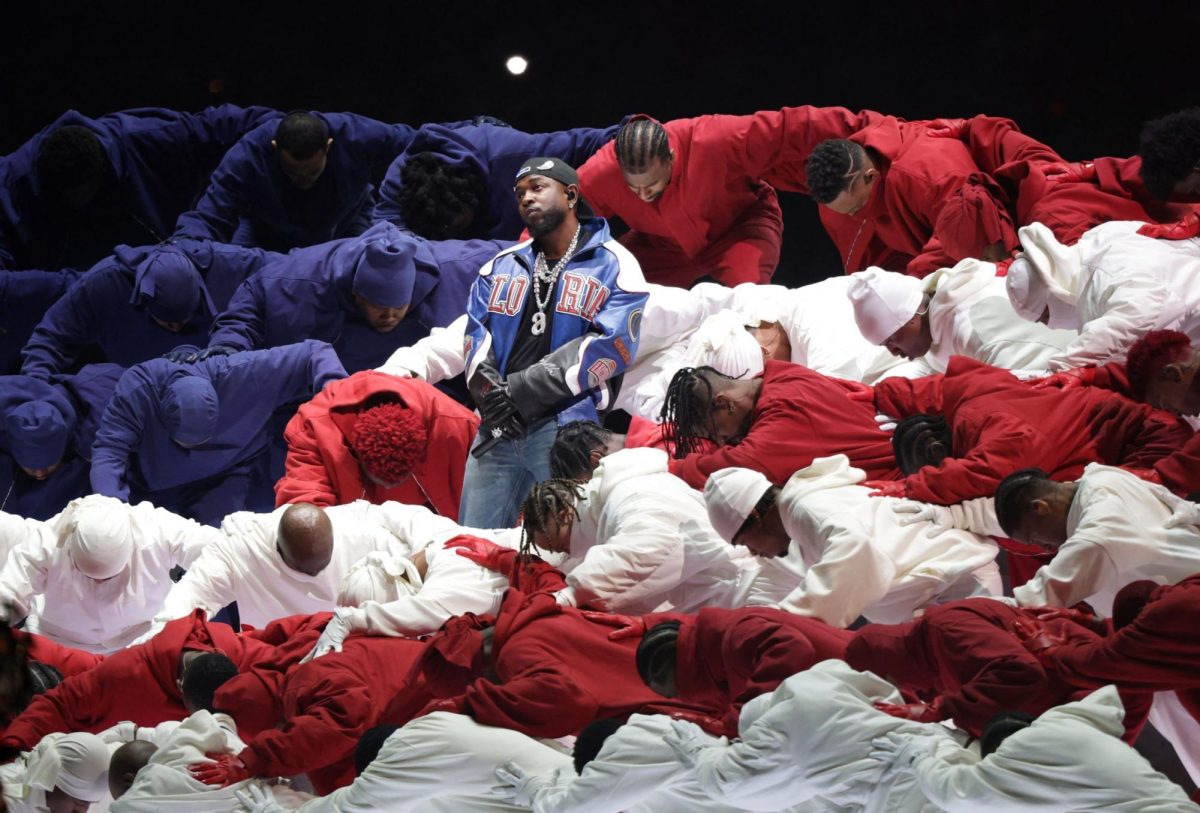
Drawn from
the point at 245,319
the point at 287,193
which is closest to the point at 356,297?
the point at 245,319

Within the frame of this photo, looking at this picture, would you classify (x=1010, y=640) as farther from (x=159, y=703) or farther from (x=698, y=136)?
(x=698, y=136)

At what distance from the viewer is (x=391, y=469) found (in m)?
5.64

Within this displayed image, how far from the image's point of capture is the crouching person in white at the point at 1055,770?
275cm

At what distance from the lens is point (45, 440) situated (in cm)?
626

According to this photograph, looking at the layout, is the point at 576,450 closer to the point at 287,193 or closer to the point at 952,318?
the point at 952,318

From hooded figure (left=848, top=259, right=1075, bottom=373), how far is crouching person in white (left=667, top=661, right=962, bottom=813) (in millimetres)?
1794

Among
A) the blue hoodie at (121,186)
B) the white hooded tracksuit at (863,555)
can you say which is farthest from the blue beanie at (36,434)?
the white hooded tracksuit at (863,555)

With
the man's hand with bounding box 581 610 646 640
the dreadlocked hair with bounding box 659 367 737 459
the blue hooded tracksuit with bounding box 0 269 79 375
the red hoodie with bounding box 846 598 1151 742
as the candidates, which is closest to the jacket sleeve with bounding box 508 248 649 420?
the dreadlocked hair with bounding box 659 367 737 459

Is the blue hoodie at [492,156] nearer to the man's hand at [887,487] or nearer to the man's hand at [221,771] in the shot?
the man's hand at [887,487]

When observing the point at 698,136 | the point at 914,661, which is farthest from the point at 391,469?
the point at 914,661

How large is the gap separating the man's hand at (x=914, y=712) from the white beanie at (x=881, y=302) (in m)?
1.85

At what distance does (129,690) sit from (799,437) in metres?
1.90

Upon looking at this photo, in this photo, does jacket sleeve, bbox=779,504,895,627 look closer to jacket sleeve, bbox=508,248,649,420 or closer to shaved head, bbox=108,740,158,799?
jacket sleeve, bbox=508,248,649,420

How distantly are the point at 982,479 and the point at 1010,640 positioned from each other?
2.62 ft
